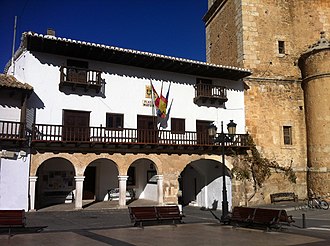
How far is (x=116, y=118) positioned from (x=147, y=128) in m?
1.82

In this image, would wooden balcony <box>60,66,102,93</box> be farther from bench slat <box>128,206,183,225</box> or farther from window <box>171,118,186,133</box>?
bench slat <box>128,206,183,225</box>

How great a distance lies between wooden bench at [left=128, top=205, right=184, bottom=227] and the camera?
12265 mm

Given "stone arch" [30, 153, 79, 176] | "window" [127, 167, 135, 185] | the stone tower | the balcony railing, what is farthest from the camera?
"window" [127, 167, 135, 185]

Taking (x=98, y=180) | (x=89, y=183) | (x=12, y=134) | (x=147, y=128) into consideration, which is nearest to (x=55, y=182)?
(x=89, y=183)

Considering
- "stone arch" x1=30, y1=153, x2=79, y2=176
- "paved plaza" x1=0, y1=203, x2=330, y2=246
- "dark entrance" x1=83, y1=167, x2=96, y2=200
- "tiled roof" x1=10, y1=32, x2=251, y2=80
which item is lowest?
"paved plaza" x1=0, y1=203, x2=330, y2=246

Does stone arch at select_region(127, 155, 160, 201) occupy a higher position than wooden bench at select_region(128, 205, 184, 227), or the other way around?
stone arch at select_region(127, 155, 160, 201)

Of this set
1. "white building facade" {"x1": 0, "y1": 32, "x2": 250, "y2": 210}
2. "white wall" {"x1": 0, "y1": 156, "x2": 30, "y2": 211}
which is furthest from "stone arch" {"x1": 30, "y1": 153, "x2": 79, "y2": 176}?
"white wall" {"x1": 0, "y1": 156, "x2": 30, "y2": 211}

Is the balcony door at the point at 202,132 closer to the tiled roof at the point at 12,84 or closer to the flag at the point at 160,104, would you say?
the flag at the point at 160,104

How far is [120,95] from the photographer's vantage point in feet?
63.8

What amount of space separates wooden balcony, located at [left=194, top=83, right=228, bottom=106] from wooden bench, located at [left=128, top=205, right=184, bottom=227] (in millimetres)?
9461

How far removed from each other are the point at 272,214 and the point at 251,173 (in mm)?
10218

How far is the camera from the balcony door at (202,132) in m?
20.6

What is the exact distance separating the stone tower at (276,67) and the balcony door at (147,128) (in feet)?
21.2

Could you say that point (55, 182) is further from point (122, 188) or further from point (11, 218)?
point (11, 218)
